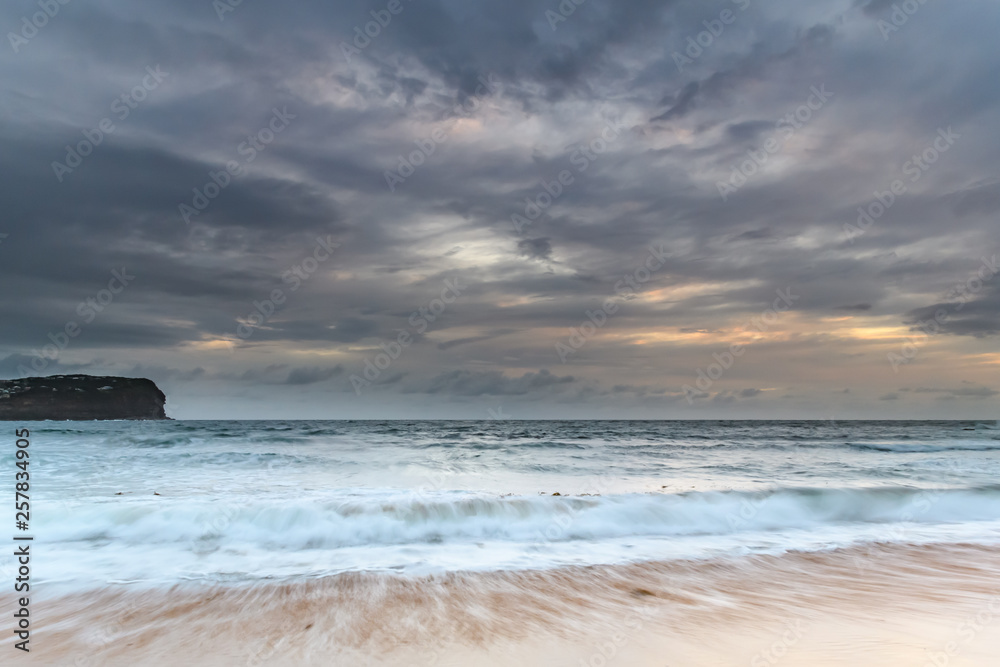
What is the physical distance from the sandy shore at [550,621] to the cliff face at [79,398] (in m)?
99.8

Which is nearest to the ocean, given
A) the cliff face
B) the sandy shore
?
the sandy shore

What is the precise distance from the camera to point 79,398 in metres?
88.2

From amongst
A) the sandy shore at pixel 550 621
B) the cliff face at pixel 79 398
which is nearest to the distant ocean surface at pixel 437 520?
the sandy shore at pixel 550 621

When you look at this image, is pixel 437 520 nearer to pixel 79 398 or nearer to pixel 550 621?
pixel 550 621

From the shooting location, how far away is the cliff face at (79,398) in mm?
79938

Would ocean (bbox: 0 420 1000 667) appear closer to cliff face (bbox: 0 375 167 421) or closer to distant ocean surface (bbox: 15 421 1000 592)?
distant ocean surface (bbox: 15 421 1000 592)

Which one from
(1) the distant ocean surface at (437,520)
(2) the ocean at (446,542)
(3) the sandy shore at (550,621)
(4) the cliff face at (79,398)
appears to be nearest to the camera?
(3) the sandy shore at (550,621)

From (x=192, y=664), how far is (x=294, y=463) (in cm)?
1720

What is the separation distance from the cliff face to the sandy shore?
99752mm

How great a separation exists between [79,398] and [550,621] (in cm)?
11117

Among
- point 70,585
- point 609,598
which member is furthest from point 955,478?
point 70,585

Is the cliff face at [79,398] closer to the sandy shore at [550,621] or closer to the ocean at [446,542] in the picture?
the ocean at [446,542]

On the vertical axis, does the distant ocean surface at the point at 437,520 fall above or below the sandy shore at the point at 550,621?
below

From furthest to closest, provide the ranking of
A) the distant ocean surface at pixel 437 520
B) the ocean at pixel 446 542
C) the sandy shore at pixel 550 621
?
1. the distant ocean surface at pixel 437 520
2. the ocean at pixel 446 542
3. the sandy shore at pixel 550 621
